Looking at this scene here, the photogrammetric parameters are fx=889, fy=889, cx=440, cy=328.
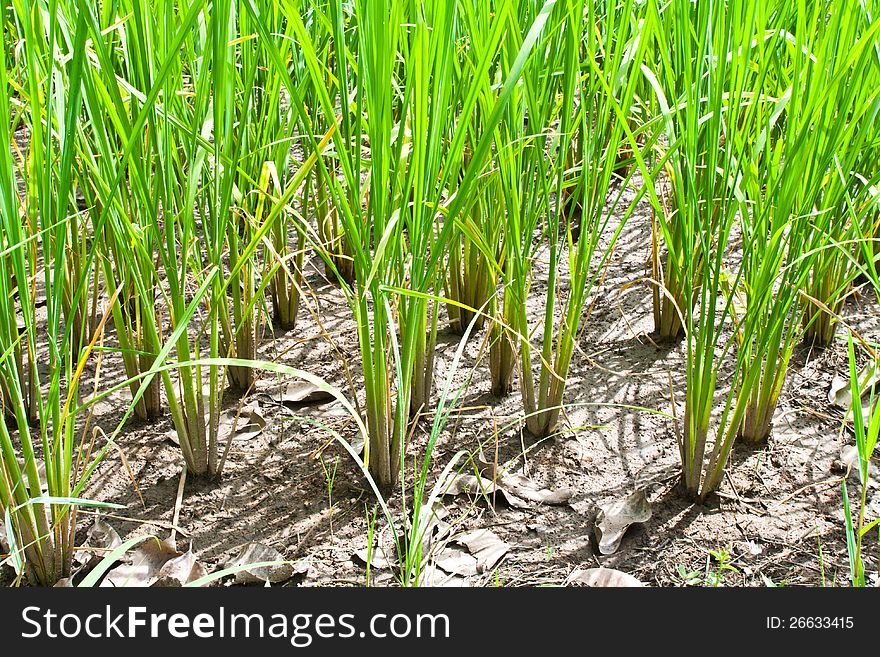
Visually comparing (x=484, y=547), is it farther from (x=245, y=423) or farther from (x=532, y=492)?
(x=245, y=423)

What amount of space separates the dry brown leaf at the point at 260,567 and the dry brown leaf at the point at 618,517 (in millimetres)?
382

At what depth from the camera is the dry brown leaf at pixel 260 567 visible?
1041 millimetres

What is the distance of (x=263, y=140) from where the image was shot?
3.84 feet

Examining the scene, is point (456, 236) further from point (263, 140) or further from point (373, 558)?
Result: point (373, 558)

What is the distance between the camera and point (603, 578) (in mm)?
1035

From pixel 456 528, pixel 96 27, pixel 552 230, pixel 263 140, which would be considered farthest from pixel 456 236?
pixel 96 27

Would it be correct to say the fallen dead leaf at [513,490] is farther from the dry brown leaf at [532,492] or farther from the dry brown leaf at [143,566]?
the dry brown leaf at [143,566]

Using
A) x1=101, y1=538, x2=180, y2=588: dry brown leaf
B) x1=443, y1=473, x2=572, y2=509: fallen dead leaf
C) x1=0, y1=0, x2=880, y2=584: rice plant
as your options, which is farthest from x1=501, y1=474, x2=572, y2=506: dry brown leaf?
x1=101, y1=538, x2=180, y2=588: dry brown leaf

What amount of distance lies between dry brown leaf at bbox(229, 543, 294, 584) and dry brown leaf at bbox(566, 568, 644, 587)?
0.34m

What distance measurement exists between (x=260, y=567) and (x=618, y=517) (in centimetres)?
45

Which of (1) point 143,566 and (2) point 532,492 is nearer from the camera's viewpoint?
(1) point 143,566

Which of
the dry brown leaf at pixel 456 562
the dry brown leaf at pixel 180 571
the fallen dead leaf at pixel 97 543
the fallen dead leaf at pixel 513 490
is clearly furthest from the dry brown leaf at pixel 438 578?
the fallen dead leaf at pixel 97 543

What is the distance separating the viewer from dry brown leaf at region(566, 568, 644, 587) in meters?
1.03

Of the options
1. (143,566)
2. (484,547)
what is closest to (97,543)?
(143,566)
